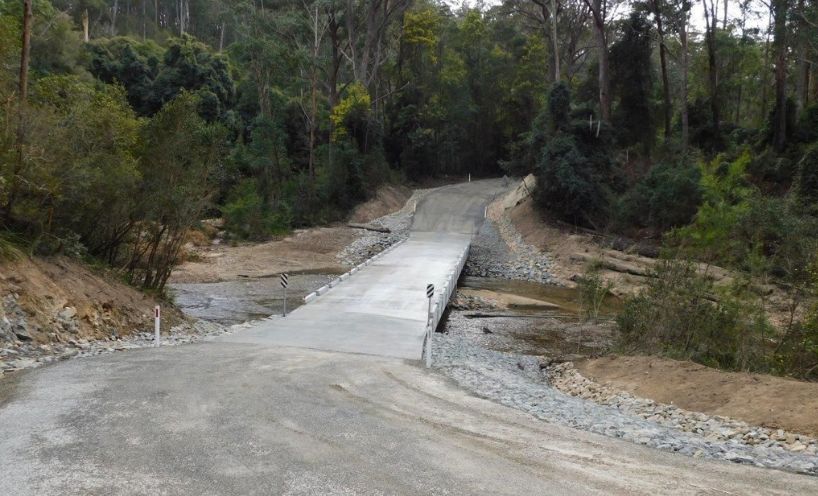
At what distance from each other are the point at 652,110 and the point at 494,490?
3923cm

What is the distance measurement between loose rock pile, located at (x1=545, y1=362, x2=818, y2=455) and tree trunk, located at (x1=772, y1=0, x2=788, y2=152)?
26.3m

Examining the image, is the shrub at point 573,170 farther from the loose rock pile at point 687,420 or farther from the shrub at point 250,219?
the loose rock pile at point 687,420

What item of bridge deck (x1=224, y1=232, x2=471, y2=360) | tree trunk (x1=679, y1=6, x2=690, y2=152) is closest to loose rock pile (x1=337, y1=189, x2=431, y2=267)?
bridge deck (x1=224, y1=232, x2=471, y2=360)

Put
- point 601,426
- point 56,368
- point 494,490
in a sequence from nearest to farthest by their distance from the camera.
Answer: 1. point 494,490
2. point 601,426
3. point 56,368

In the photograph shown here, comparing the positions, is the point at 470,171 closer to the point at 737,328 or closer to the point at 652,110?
the point at 652,110

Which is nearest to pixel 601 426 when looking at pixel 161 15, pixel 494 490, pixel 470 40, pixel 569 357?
pixel 494 490

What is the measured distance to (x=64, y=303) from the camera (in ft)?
39.1

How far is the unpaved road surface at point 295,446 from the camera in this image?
569cm

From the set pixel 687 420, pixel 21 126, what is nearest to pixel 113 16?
pixel 21 126

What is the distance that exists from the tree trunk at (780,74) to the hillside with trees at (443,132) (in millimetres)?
128

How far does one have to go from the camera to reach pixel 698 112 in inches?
1599

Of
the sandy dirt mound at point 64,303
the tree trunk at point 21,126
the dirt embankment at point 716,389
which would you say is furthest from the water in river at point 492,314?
the tree trunk at point 21,126

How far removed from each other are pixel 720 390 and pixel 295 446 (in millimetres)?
7171

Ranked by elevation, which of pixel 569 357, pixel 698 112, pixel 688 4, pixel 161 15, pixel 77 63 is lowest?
pixel 569 357
